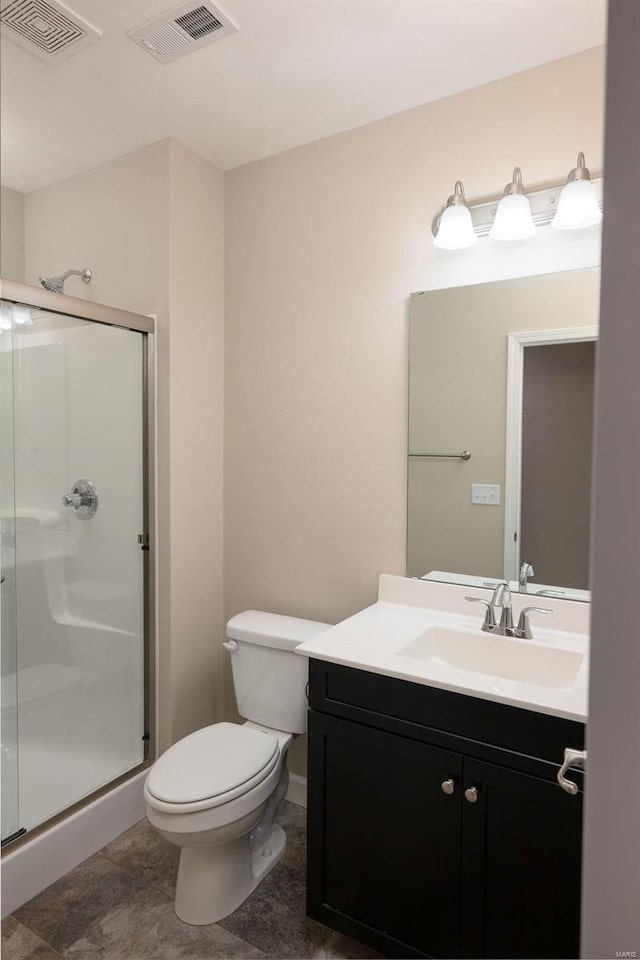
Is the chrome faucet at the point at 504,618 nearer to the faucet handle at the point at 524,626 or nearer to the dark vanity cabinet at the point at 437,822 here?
the faucet handle at the point at 524,626

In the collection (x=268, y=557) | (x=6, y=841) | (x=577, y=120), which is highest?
(x=577, y=120)

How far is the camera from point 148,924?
1538mm

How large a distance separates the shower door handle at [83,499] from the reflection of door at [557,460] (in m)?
1.37

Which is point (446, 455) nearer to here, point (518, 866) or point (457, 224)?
point (457, 224)

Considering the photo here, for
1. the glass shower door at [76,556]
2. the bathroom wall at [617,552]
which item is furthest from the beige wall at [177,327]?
the bathroom wall at [617,552]

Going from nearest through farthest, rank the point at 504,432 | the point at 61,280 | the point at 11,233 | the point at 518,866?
the point at 518,866, the point at 504,432, the point at 61,280, the point at 11,233

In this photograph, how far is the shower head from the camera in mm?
1981

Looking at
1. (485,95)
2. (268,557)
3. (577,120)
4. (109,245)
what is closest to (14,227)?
(109,245)

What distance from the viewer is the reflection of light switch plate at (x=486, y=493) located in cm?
168

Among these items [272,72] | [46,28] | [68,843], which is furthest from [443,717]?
[46,28]

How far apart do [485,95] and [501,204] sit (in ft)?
1.22

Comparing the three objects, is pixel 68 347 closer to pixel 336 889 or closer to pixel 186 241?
pixel 186 241

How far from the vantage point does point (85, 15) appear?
142 centimetres

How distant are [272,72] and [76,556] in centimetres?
158
